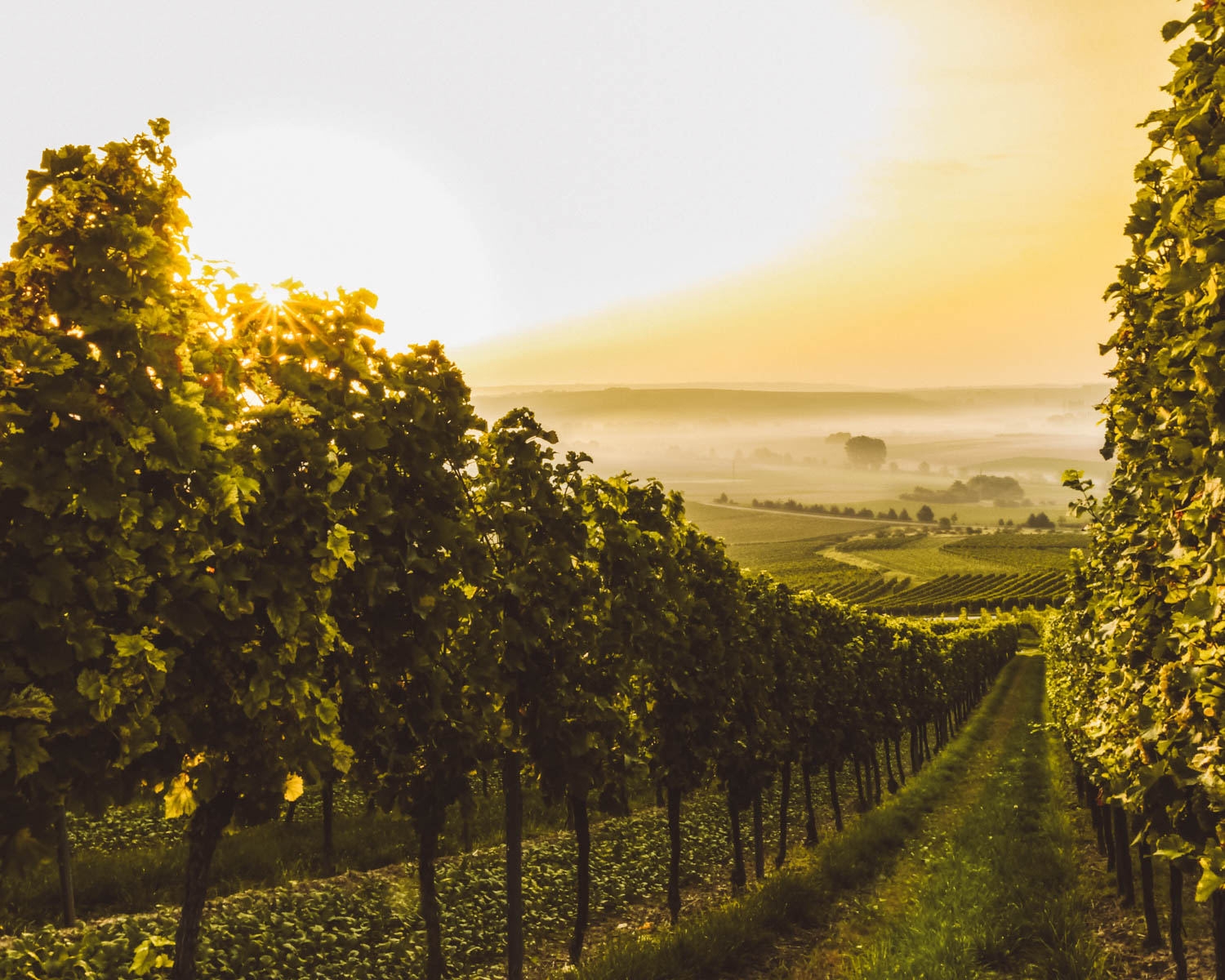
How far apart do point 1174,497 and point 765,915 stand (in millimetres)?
9354

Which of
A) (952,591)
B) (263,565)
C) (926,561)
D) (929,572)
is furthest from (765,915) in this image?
(926,561)

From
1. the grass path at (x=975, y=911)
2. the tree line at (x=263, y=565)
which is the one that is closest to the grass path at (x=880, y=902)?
the grass path at (x=975, y=911)

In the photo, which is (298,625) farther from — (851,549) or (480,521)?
(851,549)

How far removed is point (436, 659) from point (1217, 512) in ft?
Answer: 20.7

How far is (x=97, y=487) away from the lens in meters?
4.35

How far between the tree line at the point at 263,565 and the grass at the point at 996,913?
12.9 ft

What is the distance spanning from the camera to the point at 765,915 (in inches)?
475

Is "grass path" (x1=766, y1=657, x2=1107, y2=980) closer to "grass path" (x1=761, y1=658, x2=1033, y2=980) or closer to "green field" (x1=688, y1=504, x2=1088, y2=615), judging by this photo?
"grass path" (x1=761, y1=658, x2=1033, y2=980)

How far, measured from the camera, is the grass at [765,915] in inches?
393

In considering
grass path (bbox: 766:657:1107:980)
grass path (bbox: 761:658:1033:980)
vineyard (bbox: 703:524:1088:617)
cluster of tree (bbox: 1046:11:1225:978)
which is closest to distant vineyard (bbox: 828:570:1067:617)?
vineyard (bbox: 703:524:1088:617)

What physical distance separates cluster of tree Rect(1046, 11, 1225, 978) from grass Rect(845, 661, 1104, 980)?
12.1 ft

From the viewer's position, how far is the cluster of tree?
→ 4430 mm

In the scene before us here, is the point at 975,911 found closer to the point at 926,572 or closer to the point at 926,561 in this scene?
the point at 926,572

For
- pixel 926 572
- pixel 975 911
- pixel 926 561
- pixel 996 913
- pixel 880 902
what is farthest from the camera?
pixel 926 561
